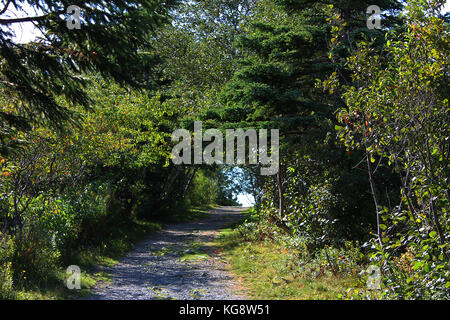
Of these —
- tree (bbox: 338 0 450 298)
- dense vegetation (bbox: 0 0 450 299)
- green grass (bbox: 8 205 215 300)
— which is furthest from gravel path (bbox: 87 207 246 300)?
tree (bbox: 338 0 450 298)

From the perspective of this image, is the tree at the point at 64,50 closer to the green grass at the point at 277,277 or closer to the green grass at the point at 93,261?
the green grass at the point at 93,261

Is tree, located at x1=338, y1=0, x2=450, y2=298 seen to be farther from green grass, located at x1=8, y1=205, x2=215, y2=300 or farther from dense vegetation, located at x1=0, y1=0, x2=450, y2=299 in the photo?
green grass, located at x1=8, y1=205, x2=215, y2=300

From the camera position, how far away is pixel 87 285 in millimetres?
8250

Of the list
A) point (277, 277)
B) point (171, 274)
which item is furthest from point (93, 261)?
point (277, 277)

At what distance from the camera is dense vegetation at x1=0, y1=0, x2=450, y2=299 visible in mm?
5332

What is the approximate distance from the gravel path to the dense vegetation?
3.64ft

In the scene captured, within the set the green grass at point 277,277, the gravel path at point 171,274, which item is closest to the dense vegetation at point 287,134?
the green grass at point 277,277

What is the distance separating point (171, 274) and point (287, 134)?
4601 mm

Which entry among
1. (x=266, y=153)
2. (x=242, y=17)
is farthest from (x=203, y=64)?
(x=266, y=153)

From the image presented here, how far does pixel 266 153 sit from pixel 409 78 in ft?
20.2

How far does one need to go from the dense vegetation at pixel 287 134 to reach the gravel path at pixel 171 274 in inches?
43.7

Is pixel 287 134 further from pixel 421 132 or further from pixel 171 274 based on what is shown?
pixel 421 132

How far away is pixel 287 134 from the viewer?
10.8m

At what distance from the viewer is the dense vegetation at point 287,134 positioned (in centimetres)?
533
